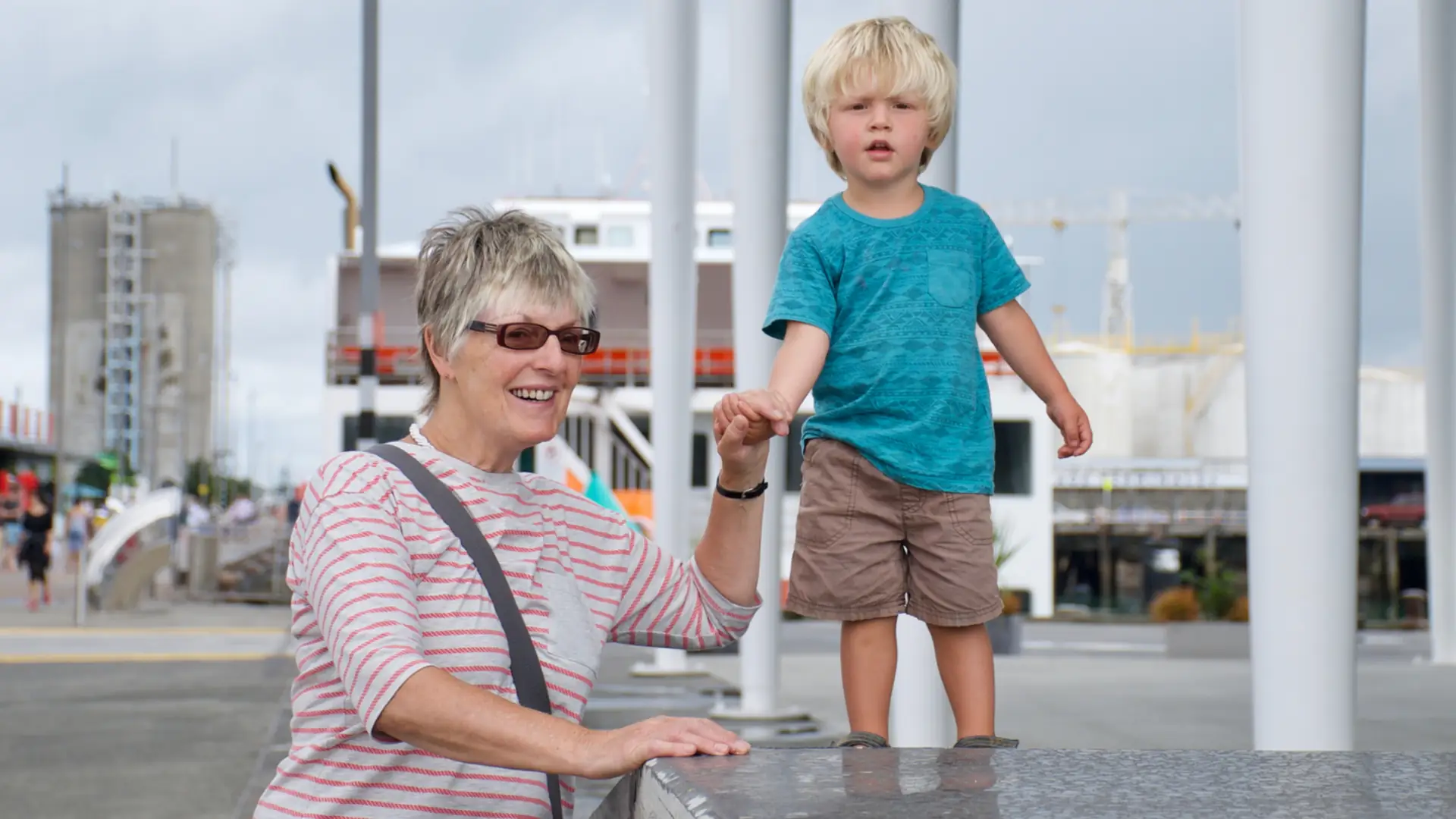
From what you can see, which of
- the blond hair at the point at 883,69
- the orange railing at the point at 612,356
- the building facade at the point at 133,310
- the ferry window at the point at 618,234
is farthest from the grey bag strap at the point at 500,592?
the building facade at the point at 133,310

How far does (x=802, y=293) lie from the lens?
2.88 m

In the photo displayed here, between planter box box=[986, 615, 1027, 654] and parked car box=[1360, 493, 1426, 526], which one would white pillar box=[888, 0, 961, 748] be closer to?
planter box box=[986, 615, 1027, 654]

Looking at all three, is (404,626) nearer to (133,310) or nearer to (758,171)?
(758,171)

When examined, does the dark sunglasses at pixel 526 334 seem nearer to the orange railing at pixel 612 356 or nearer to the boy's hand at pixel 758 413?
the boy's hand at pixel 758 413

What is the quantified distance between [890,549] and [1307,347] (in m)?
1.05

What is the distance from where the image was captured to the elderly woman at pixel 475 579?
67.8 inches

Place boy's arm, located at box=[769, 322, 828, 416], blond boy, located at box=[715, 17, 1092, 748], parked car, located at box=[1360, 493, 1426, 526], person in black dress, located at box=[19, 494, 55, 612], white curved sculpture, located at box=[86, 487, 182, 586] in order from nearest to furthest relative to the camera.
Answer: boy's arm, located at box=[769, 322, 828, 416] < blond boy, located at box=[715, 17, 1092, 748] < white curved sculpture, located at box=[86, 487, 182, 586] < person in black dress, located at box=[19, 494, 55, 612] < parked car, located at box=[1360, 493, 1426, 526]

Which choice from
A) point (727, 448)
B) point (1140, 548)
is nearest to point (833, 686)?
point (727, 448)

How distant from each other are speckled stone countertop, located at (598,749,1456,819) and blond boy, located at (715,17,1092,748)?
115 cm

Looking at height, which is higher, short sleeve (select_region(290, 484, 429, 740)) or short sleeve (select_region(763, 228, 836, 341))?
short sleeve (select_region(763, 228, 836, 341))

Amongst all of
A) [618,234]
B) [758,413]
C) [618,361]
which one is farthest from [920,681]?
[618,234]

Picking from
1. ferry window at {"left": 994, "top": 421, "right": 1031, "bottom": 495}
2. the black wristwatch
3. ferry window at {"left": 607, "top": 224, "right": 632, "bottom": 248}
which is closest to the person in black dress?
ferry window at {"left": 607, "top": 224, "right": 632, "bottom": 248}

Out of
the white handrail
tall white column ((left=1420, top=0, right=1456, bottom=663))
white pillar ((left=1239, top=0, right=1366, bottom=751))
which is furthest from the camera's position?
the white handrail

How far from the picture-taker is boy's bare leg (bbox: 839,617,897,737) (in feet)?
9.44
